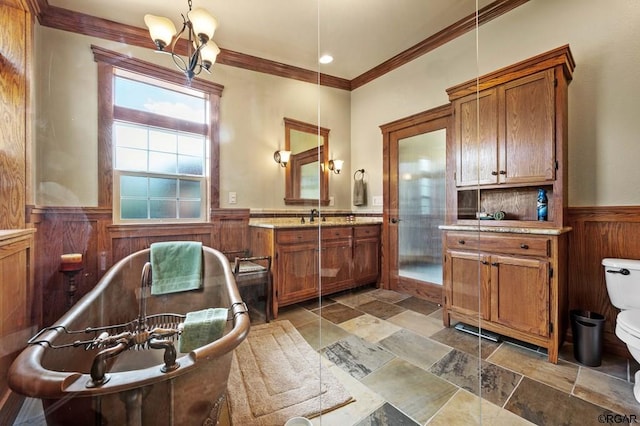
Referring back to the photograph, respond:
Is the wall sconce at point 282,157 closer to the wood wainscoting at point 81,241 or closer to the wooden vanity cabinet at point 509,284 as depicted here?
the wood wainscoting at point 81,241

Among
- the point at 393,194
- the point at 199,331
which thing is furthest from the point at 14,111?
the point at 393,194

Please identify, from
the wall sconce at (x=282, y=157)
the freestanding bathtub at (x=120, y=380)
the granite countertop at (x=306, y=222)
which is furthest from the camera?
the wall sconce at (x=282, y=157)

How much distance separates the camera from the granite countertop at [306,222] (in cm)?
245

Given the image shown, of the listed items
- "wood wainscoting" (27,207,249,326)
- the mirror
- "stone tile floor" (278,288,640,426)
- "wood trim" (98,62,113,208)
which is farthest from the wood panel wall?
"stone tile floor" (278,288,640,426)

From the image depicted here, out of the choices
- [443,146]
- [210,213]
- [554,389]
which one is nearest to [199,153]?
[210,213]

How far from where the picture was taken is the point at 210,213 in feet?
7.87

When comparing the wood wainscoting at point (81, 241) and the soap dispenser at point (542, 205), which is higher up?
the soap dispenser at point (542, 205)

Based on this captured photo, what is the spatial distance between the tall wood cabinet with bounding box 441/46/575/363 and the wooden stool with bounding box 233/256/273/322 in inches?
60.2

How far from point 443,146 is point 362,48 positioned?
1.29 m

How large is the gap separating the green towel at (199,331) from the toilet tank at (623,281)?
2.31m

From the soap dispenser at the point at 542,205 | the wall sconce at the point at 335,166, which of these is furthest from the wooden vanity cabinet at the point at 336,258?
the soap dispenser at the point at 542,205

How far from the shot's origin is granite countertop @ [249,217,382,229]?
2449 millimetres

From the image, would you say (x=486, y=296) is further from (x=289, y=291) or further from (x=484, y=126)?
(x=289, y=291)

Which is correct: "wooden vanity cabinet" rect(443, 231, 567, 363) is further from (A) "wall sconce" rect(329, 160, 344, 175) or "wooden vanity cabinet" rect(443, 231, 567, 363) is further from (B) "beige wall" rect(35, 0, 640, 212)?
(A) "wall sconce" rect(329, 160, 344, 175)
